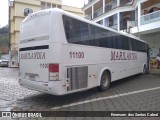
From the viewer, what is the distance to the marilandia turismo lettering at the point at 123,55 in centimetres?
1065

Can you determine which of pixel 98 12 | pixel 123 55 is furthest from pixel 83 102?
pixel 98 12

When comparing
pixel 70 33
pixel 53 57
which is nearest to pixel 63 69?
pixel 53 57

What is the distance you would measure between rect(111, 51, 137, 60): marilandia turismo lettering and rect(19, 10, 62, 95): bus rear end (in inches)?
175

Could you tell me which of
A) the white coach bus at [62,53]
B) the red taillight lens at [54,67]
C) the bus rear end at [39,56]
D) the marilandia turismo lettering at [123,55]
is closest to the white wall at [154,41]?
the marilandia turismo lettering at [123,55]

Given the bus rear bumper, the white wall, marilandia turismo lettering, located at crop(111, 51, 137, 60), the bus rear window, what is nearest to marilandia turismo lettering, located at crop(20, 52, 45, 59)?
the bus rear window

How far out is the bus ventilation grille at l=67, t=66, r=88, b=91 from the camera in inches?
285

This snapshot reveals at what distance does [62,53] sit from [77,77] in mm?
1198

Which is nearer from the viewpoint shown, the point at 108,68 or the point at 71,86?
the point at 71,86

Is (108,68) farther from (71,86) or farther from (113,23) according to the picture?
(113,23)

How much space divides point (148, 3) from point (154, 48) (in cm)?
560

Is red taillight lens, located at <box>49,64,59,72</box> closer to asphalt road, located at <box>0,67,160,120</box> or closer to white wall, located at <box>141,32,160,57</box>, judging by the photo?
A: asphalt road, located at <box>0,67,160,120</box>

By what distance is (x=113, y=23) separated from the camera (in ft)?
100

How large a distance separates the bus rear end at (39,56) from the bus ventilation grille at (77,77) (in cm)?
58

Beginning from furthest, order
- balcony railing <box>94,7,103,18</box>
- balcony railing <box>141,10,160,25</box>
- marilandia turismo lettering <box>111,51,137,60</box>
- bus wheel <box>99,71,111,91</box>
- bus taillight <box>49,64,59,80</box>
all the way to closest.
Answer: balcony railing <box>94,7,103,18</box> < balcony railing <box>141,10,160,25</box> < marilandia turismo lettering <box>111,51,137,60</box> < bus wheel <box>99,71,111,91</box> < bus taillight <box>49,64,59,80</box>
